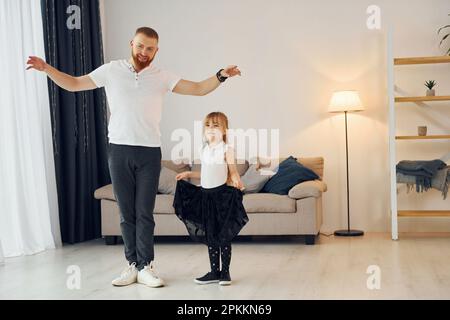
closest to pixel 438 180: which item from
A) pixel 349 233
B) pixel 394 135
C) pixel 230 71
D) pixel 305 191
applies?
pixel 394 135

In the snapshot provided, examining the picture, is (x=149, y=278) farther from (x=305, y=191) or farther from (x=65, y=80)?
(x=305, y=191)

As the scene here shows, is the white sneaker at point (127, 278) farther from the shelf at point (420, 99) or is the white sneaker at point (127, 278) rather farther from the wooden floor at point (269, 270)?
the shelf at point (420, 99)

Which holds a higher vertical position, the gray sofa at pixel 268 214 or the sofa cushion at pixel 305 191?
the sofa cushion at pixel 305 191

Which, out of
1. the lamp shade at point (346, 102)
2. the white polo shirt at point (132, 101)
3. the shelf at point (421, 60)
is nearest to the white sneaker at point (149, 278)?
the white polo shirt at point (132, 101)

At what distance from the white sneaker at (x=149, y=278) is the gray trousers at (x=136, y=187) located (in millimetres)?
46

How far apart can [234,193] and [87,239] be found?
233cm

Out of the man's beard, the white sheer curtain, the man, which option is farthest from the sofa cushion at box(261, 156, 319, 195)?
the man's beard

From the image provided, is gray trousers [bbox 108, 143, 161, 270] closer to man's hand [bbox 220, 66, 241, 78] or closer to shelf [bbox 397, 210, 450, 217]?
man's hand [bbox 220, 66, 241, 78]

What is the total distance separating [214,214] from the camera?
3.73 metres

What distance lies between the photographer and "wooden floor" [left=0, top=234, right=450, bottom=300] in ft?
11.4

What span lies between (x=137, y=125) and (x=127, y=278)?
845 mm

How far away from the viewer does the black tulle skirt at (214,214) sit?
3.70m

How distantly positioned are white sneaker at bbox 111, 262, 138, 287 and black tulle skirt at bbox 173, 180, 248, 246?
0.38m

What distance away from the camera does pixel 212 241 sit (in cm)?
371
